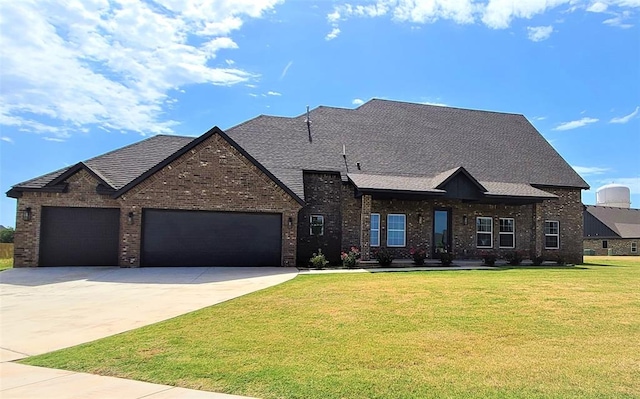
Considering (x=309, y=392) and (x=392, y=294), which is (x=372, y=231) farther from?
(x=309, y=392)

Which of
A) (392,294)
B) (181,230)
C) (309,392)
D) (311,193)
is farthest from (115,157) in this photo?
(309,392)

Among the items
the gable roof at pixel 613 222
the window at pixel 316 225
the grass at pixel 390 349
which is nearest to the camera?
the grass at pixel 390 349

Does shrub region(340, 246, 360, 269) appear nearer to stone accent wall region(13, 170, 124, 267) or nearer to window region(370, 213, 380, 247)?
window region(370, 213, 380, 247)

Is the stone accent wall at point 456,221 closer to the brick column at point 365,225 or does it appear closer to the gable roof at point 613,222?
the brick column at point 365,225

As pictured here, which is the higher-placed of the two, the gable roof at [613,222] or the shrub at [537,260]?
the gable roof at [613,222]

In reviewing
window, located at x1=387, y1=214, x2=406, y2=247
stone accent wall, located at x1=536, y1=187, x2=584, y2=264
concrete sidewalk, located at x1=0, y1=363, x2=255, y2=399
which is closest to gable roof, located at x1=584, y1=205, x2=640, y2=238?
stone accent wall, located at x1=536, y1=187, x2=584, y2=264

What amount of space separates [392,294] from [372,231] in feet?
32.6

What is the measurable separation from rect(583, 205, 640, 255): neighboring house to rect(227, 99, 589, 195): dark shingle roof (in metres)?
27.3

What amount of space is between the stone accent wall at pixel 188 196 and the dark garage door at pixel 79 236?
31 centimetres

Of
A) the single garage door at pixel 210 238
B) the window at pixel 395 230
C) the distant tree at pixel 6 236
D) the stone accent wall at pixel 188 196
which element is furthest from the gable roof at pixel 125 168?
the distant tree at pixel 6 236

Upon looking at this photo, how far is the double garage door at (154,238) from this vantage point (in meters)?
17.2

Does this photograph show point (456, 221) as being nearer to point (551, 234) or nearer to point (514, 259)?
point (514, 259)

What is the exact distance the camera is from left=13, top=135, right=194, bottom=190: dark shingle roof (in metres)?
17.6

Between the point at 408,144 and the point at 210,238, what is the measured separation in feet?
41.3
